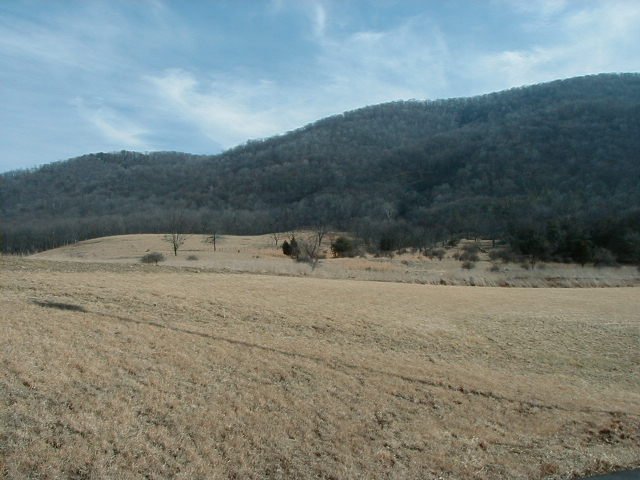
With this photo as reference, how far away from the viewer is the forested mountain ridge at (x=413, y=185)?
94.4m

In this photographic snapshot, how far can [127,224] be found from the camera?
395 ft

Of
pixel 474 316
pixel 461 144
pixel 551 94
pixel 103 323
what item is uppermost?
pixel 551 94

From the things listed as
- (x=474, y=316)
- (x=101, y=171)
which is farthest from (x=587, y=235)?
(x=101, y=171)

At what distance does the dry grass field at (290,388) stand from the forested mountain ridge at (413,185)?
5796 cm

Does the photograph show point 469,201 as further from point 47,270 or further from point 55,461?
point 55,461

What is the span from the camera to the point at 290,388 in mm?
11258

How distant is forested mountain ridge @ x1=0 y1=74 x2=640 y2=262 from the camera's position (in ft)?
310

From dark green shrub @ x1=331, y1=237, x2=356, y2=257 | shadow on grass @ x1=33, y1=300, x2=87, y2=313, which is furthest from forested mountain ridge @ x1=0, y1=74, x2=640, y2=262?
shadow on grass @ x1=33, y1=300, x2=87, y2=313

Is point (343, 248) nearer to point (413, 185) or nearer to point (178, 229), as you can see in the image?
point (178, 229)

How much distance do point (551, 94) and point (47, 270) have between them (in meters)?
198

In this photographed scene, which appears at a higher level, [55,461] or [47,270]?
[47,270]

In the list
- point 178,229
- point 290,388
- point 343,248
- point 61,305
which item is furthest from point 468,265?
point 178,229

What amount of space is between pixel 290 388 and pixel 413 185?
139386 millimetres

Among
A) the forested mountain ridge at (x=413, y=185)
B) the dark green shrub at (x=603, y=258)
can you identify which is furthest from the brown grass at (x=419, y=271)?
the forested mountain ridge at (x=413, y=185)
